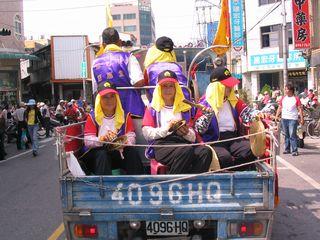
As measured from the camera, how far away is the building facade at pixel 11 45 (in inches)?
1185

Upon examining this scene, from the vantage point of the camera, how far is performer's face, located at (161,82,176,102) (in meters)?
4.69

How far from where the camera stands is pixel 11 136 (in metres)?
19.7

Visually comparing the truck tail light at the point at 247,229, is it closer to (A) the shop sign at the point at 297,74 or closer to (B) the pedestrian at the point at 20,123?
(B) the pedestrian at the point at 20,123

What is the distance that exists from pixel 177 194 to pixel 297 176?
5.83 m

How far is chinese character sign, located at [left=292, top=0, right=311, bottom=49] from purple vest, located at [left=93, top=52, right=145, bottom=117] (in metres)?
17.3

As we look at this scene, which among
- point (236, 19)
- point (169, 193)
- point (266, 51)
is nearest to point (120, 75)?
point (169, 193)

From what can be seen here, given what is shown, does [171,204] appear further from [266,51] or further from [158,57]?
[266,51]

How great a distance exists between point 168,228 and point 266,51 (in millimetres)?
35074

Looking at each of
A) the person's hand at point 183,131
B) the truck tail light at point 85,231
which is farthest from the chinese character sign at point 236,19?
the truck tail light at point 85,231

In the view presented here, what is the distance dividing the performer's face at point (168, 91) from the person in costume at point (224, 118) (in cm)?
44

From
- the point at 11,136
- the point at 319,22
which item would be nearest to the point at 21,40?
the point at 11,136

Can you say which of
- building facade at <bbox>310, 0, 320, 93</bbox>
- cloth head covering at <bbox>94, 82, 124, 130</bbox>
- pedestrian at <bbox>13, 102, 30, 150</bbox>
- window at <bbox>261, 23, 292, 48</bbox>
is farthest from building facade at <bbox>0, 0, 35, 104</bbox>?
cloth head covering at <bbox>94, 82, 124, 130</bbox>

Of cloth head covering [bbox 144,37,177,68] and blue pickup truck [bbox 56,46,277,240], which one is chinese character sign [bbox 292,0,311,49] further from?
blue pickup truck [bbox 56,46,277,240]

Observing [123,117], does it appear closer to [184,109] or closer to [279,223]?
[184,109]
